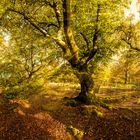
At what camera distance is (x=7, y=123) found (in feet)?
44.4

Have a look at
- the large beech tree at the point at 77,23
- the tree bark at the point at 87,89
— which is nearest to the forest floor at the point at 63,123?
the tree bark at the point at 87,89

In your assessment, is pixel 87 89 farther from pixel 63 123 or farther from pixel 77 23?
pixel 77 23

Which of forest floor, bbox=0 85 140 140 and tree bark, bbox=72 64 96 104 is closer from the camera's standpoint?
forest floor, bbox=0 85 140 140

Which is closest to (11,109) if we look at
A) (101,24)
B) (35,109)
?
(35,109)

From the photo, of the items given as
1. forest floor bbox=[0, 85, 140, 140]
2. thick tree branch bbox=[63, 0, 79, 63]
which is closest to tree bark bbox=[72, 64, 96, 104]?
forest floor bbox=[0, 85, 140, 140]

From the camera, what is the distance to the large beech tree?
16.6 meters

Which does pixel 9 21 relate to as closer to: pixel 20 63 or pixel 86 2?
pixel 86 2

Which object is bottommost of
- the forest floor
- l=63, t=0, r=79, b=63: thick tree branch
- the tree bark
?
the forest floor

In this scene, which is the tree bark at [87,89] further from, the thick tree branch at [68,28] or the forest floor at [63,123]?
the thick tree branch at [68,28]

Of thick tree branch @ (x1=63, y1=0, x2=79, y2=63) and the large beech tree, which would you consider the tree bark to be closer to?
the large beech tree

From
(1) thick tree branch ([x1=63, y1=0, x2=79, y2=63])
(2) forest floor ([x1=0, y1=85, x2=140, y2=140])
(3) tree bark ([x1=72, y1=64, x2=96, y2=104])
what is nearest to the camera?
(2) forest floor ([x1=0, y1=85, x2=140, y2=140])

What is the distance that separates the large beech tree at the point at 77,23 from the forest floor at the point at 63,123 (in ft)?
7.09

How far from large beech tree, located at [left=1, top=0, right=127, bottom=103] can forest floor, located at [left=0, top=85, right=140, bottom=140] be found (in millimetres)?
2160

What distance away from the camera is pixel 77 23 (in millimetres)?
19438
